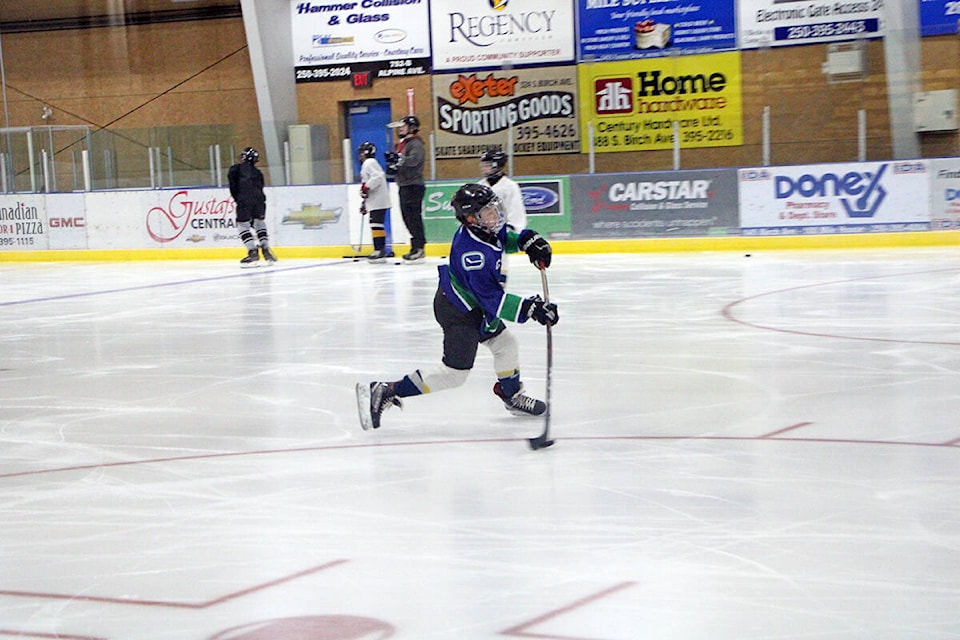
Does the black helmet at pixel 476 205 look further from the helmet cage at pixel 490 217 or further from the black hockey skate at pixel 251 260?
the black hockey skate at pixel 251 260

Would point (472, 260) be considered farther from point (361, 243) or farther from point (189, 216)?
point (189, 216)

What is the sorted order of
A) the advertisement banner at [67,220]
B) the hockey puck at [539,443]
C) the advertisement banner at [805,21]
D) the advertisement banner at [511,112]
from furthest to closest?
the advertisement banner at [511,112]
the advertisement banner at [67,220]
the advertisement banner at [805,21]
the hockey puck at [539,443]

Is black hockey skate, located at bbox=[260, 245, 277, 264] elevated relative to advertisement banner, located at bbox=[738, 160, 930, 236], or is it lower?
lower

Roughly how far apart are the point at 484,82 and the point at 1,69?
9278 millimetres

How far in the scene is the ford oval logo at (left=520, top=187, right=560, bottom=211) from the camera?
17.2m

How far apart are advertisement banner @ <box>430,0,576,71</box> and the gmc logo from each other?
6.19 meters

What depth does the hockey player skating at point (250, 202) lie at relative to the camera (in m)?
16.9

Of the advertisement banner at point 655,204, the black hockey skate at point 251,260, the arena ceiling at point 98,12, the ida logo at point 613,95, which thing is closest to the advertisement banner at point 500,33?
the ida logo at point 613,95

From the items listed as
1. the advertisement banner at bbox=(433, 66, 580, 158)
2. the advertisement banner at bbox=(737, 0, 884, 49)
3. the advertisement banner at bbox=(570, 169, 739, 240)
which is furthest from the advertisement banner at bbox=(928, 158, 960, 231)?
the advertisement banner at bbox=(433, 66, 580, 158)

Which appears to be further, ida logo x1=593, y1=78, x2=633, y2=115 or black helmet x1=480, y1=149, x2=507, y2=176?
ida logo x1=593, y1=78, x2=633, y2=115

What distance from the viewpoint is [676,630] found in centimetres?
286

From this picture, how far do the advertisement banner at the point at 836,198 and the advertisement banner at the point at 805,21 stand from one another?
12.2ft

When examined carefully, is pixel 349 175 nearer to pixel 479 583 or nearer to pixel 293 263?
pixel 293 263

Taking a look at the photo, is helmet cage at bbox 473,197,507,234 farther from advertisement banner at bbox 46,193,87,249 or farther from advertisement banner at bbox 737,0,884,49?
advertisement banner at bbox 46,193,87,249
